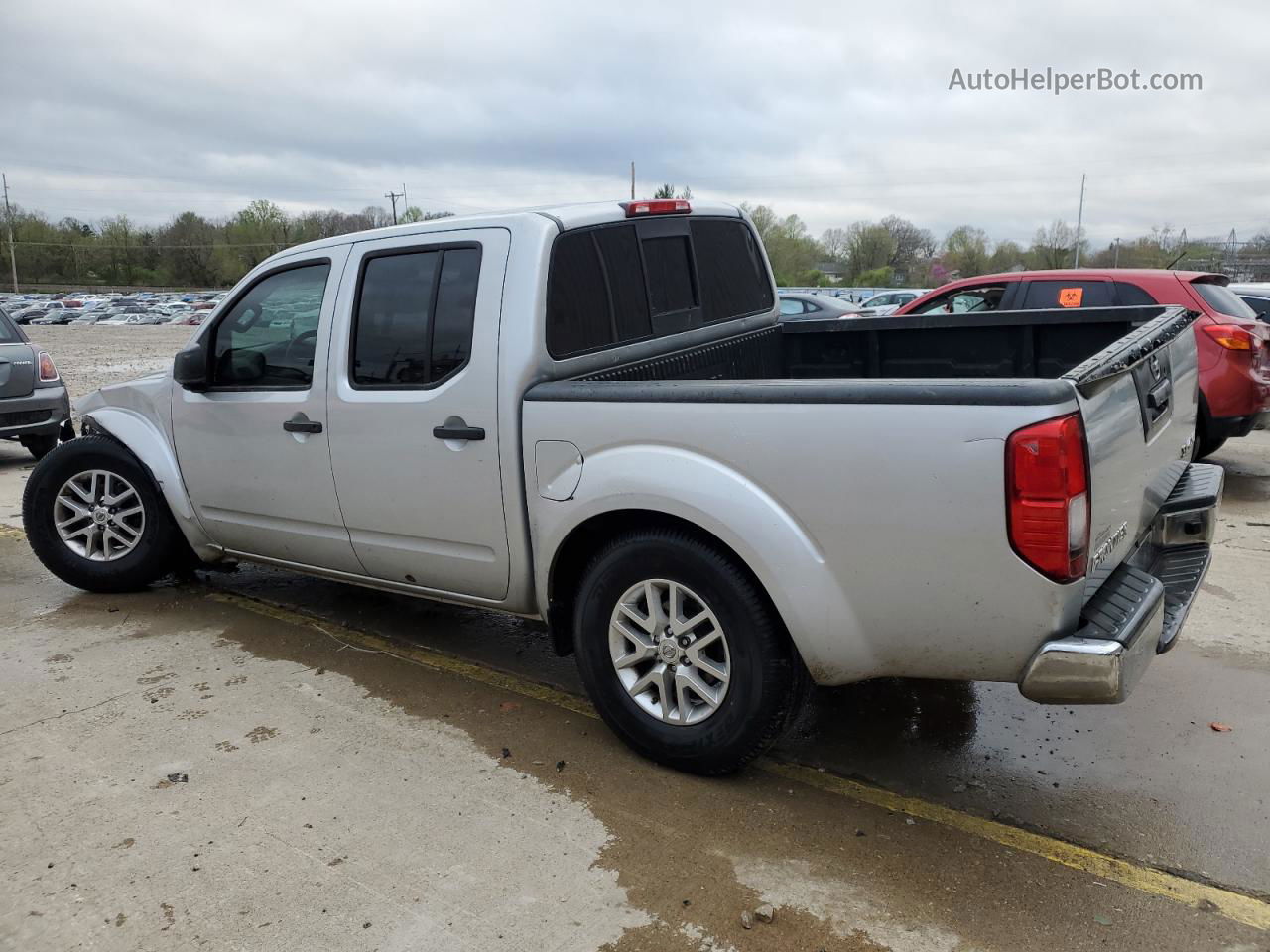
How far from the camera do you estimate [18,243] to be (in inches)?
4220

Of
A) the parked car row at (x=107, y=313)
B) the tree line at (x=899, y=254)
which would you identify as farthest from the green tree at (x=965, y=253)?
the parked car row at (x=107, y=313)

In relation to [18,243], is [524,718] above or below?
below

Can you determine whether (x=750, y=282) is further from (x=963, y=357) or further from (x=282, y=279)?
(x=282, y=279)

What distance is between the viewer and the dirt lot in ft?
8.73

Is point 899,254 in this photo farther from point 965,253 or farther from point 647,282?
point 647,282

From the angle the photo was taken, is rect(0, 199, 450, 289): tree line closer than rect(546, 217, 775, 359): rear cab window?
No

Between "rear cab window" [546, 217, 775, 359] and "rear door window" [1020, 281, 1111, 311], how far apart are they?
4338mm

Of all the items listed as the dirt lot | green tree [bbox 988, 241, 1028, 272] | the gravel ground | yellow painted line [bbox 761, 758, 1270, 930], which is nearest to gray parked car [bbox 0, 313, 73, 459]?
the gravel ground

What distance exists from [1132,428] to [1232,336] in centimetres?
536

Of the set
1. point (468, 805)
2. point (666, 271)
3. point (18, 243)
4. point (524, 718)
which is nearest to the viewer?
point (468, 805)

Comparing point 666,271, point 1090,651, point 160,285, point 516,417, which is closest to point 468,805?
point 516,417

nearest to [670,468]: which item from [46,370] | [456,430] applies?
[456,430]

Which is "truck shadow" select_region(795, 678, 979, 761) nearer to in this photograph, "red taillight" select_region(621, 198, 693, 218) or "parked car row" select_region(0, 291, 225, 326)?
"red taillight" select_region(621, 198, 693, 218)

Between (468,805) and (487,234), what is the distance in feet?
6.73
